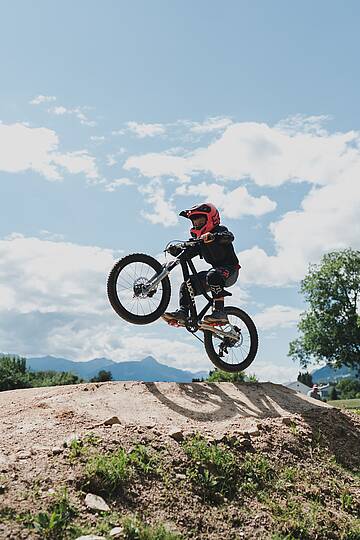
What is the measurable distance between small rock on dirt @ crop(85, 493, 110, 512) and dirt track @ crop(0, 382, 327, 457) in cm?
112

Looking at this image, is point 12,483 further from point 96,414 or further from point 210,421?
point 210,421

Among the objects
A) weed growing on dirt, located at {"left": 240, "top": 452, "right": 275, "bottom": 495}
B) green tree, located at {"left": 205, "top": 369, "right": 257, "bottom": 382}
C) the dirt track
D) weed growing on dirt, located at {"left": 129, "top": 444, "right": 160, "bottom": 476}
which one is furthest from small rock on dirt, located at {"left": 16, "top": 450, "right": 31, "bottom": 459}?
green tree, located at {"left": 205, "top": 369, "right": 257, "bottom": 382}

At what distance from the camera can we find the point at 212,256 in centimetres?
1062

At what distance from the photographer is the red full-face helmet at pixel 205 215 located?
1066cm

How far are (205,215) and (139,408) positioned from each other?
3828mm

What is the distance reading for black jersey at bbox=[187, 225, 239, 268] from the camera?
1045 centimetres

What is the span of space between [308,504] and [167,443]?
1735 millimetres

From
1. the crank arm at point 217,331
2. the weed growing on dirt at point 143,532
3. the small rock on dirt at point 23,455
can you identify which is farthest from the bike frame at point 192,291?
the weed growing on dirt at point 143,532

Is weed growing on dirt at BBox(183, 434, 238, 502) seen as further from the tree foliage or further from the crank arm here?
the tree foliage

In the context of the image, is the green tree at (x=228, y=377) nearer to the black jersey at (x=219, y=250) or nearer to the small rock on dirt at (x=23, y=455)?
the black jersey at (x=219, y=250)

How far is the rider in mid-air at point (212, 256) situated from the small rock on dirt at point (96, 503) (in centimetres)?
467

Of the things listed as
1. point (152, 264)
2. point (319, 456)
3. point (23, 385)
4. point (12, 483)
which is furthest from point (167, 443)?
point (23, 385)

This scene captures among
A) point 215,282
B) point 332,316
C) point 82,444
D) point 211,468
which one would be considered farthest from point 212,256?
point 332,316

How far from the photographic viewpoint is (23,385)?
55.5ft
